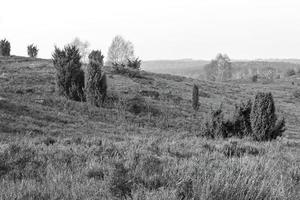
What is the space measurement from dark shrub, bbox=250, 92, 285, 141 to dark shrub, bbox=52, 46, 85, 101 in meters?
10.2

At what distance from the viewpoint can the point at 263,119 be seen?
13.4m

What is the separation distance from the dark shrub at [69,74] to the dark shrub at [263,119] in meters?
10.2

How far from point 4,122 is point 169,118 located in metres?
9.28

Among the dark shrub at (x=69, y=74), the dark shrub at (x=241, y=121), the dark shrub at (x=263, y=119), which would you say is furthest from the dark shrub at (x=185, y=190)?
the dark shrub at (x=69, y=74)

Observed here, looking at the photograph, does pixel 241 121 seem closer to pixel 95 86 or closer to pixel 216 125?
pixel 216 125

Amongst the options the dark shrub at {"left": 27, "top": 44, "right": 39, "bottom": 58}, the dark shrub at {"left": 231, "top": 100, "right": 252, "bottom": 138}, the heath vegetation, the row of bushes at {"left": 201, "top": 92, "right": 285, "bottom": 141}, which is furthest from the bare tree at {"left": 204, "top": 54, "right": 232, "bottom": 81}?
the row of bushes at {"left": 201, "top": 92, "right": 285, "bottom": 141}

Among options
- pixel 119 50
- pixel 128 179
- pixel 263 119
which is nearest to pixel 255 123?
pixel 263 119

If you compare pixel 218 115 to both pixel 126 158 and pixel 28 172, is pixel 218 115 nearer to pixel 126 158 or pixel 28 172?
pixel 126 158

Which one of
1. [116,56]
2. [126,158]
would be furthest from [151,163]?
[116,56]

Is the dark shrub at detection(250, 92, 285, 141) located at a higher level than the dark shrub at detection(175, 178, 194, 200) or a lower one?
lower

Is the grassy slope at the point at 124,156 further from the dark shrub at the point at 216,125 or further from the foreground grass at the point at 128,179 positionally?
the dark shrub at the point at 216,125

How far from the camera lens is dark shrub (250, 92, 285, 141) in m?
13.4

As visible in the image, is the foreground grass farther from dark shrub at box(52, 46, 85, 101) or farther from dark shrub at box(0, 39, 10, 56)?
dark shrub at box(0, 39, 10, 56)

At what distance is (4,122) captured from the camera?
12.5 meters
